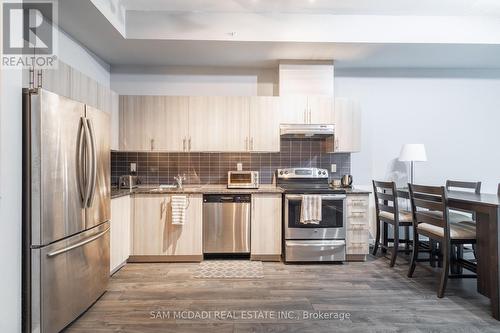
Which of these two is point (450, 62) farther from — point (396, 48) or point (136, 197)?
point (136, 197)

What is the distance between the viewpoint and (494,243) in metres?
2.14

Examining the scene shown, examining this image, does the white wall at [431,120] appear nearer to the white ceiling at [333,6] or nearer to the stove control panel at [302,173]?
the stove control panel at [302,173]

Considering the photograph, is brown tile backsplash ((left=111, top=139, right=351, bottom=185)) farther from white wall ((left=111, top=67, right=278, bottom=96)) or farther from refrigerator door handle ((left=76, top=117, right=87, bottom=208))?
refrigerator door handle ((left=76, top=117, right=87, bottom=208))

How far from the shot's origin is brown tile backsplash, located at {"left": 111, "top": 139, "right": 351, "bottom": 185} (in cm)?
392

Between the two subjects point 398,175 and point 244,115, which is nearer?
point 244,115

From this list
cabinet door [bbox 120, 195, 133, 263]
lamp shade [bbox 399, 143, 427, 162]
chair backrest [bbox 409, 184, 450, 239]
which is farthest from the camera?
lamp shade [bbox 399, 143, 427, 162]

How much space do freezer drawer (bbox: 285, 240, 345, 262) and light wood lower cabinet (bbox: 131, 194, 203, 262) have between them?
1.07 m

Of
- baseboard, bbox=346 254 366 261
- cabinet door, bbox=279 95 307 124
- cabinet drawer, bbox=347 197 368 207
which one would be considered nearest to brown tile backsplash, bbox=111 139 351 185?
cabinet door, bbox=279 95 307 124

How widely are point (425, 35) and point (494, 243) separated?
7.62ft

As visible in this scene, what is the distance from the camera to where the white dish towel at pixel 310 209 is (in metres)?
3.27

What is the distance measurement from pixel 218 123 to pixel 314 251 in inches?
77.5

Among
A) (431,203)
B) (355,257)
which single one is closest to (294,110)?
(431,203)

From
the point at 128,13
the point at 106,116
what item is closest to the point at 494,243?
the point at 106,116

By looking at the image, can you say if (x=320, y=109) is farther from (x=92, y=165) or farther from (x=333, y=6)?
(x=92, y=165)
